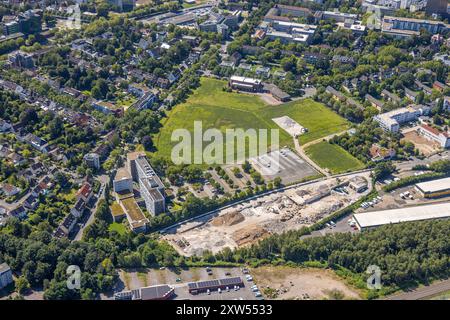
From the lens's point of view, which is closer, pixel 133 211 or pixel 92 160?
pixel 133 211

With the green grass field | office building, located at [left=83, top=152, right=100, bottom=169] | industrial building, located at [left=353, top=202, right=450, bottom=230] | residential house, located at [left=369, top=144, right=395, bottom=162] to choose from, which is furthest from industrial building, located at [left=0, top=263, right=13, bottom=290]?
residential house, located at [left=369, top=144, right=395, bottom=162]

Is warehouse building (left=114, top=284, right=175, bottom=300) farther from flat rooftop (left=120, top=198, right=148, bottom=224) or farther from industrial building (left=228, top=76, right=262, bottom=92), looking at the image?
industrial building (left=228, top=76, right=262, bottom=92)

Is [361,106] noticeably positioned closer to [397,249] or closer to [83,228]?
[397,249]

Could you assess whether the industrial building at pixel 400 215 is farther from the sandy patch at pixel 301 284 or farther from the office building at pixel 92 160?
the office building at pixel 92 160

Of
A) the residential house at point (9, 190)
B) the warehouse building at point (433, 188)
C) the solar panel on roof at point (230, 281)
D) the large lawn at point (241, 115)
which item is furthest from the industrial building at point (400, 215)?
the residential house at point (9, 190)

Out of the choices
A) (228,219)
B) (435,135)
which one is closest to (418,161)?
(435,135)

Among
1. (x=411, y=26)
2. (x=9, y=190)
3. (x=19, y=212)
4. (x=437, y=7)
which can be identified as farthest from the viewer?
(x=437, y=7)

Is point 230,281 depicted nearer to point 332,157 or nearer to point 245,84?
point 332,157
